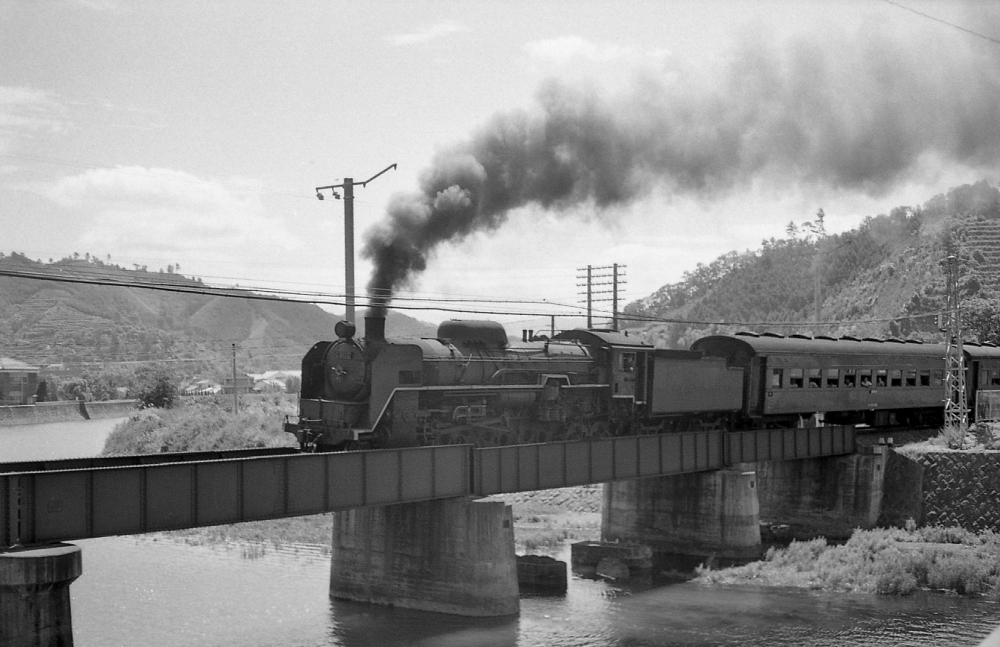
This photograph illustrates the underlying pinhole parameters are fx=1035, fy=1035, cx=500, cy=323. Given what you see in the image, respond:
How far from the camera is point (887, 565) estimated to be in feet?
117

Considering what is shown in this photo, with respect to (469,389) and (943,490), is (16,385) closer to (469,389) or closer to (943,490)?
(469,389)

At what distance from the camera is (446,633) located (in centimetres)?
2753

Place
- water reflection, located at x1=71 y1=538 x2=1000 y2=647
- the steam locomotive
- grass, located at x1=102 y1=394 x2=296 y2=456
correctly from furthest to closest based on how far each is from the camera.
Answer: grass, located at x1=102 y1=394 x2=296 y2=456 → water reflection, located at x1=71 y1=538 x2=1000 y2=647 → the steam locomotive

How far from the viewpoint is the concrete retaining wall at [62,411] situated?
345 ft

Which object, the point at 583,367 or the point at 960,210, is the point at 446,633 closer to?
the point at 583,367

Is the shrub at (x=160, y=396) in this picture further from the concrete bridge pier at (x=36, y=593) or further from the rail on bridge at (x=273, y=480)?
the concrete bridge pier at (x=36, y=593)

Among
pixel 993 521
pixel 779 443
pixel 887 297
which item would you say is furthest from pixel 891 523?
pixel 887 297

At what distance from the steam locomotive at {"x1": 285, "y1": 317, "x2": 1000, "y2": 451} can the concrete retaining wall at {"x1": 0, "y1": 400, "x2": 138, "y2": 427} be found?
85312 millimetres

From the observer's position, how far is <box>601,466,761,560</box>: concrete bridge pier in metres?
39.0

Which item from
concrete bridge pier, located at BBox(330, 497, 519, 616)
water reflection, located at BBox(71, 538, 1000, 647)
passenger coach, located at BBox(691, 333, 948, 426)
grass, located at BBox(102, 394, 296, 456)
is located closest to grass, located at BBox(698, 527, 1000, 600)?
water reflection, located at BBox(71, 538, 1000, 647)

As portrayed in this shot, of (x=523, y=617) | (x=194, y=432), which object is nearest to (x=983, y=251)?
(x=194, y=432)

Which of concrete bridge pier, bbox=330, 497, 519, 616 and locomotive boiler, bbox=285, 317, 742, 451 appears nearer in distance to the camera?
locomotive boiler, bbox=285, 317, 742, 451

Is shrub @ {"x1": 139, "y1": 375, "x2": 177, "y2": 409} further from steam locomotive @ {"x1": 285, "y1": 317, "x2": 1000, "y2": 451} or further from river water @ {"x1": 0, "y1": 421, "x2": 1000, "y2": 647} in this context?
steam locomotive @ {"x1": 285, "y1": 317, "x2": 1000, "y2": 451}

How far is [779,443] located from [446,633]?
1827 centimetres
